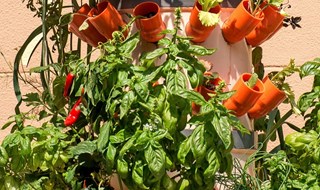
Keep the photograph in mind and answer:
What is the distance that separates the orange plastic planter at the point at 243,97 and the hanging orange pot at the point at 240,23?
14 cm

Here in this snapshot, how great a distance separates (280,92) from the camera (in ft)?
11.2

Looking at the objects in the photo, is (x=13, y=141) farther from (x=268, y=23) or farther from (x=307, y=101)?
(x=268, y=23)

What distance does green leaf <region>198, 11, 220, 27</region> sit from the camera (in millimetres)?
3262

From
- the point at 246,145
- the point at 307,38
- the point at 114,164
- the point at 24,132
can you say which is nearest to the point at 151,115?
the point at 114,164

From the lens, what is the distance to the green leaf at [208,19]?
10.7ft

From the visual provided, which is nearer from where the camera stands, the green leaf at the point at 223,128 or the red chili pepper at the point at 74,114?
the green leaf at the point at 223,128

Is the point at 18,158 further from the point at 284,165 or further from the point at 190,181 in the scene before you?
the point at 284,165

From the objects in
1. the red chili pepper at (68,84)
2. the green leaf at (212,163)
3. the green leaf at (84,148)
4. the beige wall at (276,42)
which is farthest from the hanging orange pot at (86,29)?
the beige wall at (276,42)

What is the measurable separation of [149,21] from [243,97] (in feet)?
1.13

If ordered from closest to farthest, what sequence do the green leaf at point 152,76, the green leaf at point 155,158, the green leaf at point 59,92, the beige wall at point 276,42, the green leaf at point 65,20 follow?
1. the green leaf at point 155,158
2. the green leaf at point 152,76
3. the green leaf at point 59,92
4. the green leaf at point 65,20
5. the beige wall at point 276,42

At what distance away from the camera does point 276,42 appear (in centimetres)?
498

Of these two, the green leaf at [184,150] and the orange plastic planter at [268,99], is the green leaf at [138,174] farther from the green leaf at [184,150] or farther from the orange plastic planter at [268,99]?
the orange plastic planter at [268,99]

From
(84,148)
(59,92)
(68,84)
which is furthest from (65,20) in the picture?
(84,148)

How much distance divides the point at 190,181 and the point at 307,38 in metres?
2.07
